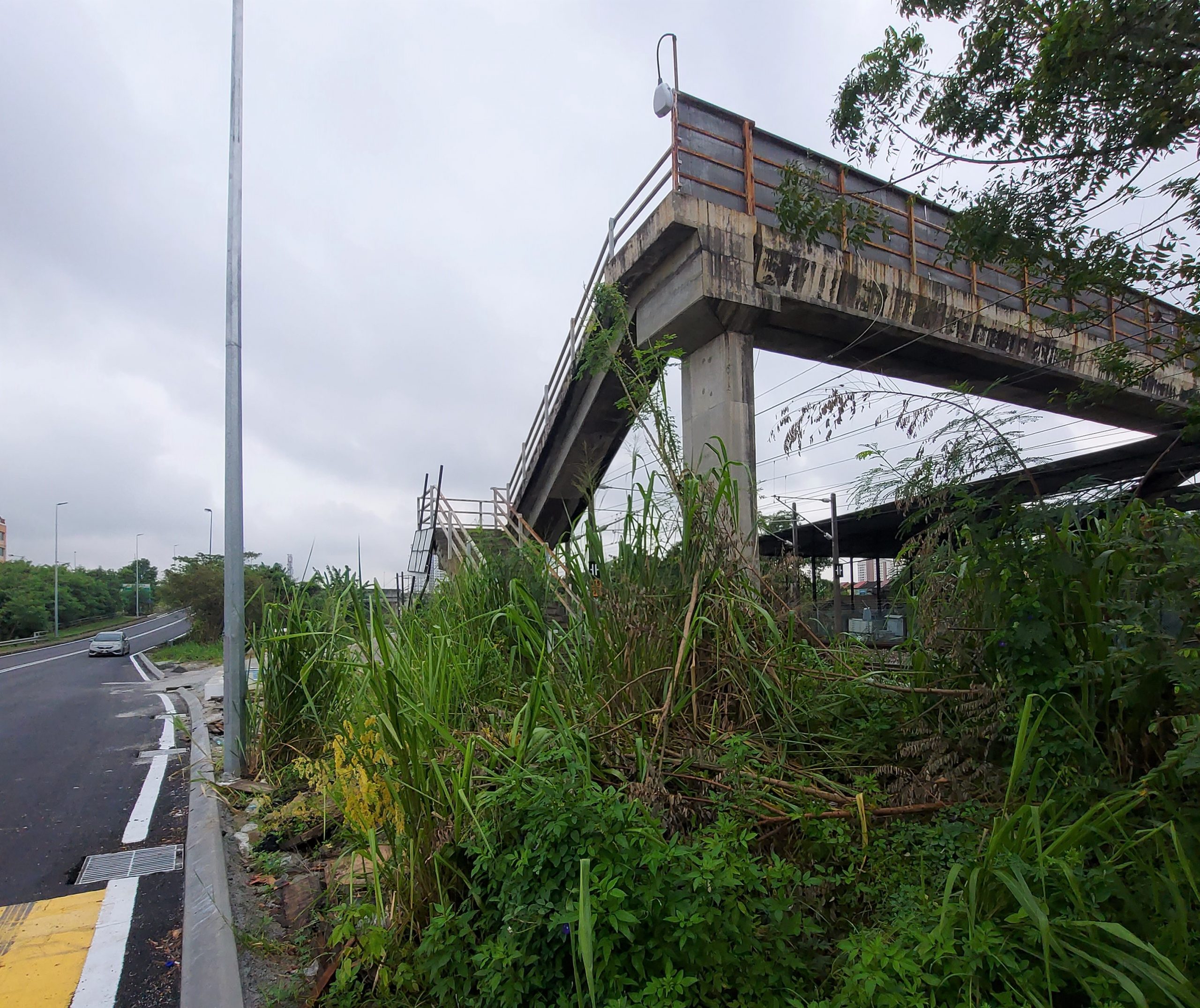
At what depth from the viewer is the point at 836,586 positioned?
837 cm

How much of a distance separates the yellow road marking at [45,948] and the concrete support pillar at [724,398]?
6.53m

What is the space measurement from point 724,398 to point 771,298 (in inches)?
51.7

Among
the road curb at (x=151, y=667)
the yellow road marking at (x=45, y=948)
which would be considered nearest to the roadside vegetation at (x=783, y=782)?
the yellow road marking at (x=45, y=948)

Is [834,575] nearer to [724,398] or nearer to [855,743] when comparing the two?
[724,398]

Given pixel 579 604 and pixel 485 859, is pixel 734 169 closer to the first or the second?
pixel 579 604

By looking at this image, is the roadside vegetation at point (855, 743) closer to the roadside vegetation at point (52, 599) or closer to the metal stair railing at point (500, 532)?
the metal stair railing at point (500, 532)

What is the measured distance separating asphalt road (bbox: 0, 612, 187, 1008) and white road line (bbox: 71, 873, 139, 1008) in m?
0.04

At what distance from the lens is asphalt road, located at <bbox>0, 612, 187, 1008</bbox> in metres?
3.45

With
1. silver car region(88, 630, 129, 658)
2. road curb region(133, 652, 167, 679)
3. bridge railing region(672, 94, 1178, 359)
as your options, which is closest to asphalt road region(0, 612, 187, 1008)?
road curb region(133, 652, 167, 679)

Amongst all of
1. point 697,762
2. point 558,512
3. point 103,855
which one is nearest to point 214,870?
point 103,855

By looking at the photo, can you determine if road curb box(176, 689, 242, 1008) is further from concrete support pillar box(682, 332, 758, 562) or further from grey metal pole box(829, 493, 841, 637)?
concrete support pillar box(682, 332, 758, 562)

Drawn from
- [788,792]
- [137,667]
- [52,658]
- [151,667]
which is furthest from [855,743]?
[52,658]

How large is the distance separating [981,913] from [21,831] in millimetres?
6196

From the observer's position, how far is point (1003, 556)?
277 centimetres
